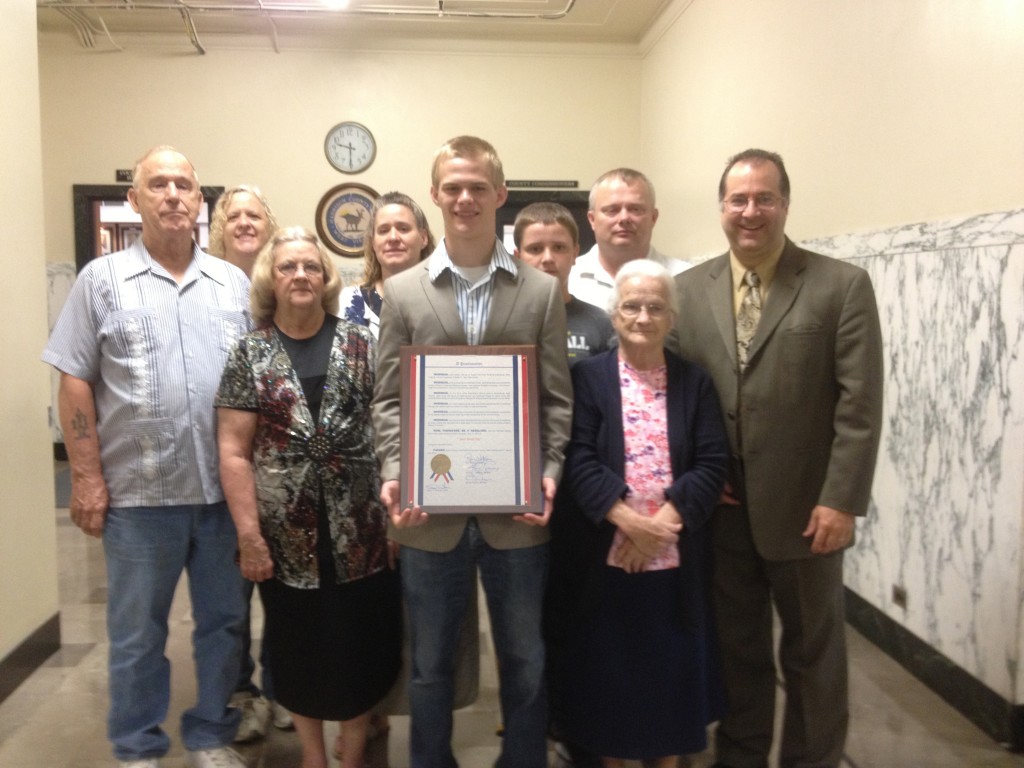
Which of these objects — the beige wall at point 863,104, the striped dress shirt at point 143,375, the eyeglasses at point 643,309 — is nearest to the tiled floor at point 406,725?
the striped dress shirt at point 143,375

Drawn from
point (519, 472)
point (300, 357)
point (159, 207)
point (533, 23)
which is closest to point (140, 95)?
point (533, 23)

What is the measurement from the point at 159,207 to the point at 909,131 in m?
2.67

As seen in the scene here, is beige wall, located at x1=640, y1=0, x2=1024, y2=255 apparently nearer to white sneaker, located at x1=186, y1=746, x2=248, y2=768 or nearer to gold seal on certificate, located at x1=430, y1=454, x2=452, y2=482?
gold seal on certificate, located at x1=430, y1=454, x2=452, y2=482

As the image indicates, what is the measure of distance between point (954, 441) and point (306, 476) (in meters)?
2.22

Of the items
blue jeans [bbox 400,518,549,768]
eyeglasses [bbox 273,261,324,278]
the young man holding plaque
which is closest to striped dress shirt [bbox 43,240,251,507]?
eyeglasses [bbox 273,261,324,278]

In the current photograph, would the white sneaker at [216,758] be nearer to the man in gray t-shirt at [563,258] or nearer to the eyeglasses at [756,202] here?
the man in gray t-shirt at [563,258]

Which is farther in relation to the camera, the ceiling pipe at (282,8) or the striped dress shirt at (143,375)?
the ceiling pipe at (282,8)

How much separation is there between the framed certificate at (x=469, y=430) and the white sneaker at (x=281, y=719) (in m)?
1.26

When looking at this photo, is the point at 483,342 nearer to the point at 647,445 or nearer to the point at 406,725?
the point at 647,445

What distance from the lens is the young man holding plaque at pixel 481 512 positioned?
1919mm

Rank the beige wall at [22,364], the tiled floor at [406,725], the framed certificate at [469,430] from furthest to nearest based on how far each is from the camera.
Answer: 1. the beige wall at [22,364]
2. the tiled floor at [406,725]
3. the framed certificate at [469,430]

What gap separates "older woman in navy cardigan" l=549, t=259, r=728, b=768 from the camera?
1.96 m

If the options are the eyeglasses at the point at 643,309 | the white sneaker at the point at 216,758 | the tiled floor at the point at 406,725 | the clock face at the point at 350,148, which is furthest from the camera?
the clock face at the point at 350,148

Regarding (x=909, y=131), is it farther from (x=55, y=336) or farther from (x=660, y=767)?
(x=55, y=336)
